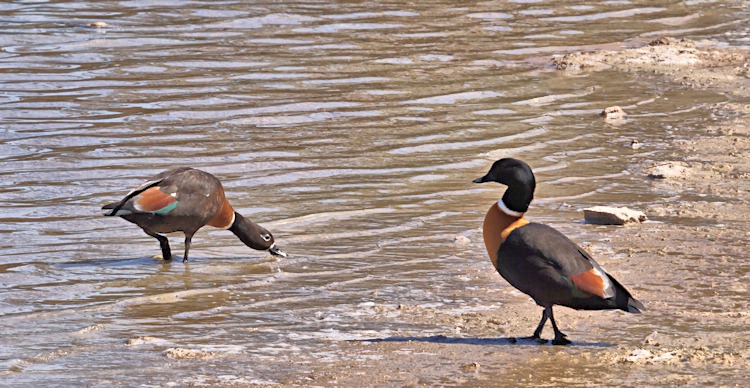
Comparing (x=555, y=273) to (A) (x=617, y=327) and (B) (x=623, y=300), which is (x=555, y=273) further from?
(A) (x=617, y=327)

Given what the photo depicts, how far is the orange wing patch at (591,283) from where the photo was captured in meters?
6.29

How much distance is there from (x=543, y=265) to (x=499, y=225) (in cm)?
39

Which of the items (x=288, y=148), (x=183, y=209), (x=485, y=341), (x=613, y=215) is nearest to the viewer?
(x=485, y=341)

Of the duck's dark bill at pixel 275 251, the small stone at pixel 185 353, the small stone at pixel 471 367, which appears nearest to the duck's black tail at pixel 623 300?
the small stone at pixel 471 367

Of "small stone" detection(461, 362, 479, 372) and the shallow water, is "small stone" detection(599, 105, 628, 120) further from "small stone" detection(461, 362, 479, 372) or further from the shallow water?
"small stone" detection(461, 362, 479, 372)

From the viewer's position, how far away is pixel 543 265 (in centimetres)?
638

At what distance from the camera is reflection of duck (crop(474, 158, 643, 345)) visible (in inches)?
249

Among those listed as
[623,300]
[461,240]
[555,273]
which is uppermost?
[555,273]

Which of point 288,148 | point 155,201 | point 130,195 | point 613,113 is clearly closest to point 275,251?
point 155,201

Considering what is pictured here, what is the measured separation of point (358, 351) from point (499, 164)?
1225mm

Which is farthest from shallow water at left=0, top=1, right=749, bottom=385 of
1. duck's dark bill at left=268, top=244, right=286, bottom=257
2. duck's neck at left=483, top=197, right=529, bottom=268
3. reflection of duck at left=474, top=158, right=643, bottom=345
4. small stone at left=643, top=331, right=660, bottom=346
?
duck's neck at left=483, top=197, right=529, bottom=268

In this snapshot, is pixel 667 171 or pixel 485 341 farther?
pixel 667 171

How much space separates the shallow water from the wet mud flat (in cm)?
14

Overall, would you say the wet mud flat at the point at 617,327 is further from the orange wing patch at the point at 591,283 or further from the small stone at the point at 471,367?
the orange wing patch at the point at 591,283
